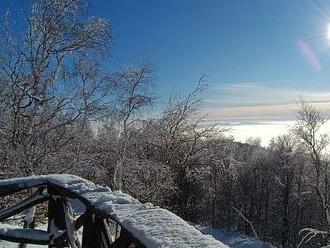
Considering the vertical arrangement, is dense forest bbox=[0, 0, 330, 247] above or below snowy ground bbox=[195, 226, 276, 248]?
above

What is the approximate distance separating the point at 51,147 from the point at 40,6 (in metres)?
3.86

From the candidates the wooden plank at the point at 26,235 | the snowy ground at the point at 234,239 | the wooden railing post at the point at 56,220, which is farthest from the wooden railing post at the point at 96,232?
the snowy ground at the point at 234,239

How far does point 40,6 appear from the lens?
11.6 meters

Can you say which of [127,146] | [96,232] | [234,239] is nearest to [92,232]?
[96,232]

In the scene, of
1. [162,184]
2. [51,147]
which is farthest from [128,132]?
[51,147]

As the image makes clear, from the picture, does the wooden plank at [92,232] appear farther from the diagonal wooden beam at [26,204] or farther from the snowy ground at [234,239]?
the snowy ground at [234,239]

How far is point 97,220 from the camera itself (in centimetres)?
295

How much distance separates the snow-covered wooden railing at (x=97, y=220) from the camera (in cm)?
207

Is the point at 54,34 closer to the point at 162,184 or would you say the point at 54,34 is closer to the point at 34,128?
the point at 34,128

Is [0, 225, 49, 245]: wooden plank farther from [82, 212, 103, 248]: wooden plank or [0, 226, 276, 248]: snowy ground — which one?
[0, 226, 276, 248]: snowy ground

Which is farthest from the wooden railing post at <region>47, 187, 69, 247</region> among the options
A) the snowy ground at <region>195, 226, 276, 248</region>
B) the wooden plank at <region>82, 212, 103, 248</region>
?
the snowy ground at <region>195, 226, 276, 248</region>

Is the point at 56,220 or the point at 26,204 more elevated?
the point at 26,204

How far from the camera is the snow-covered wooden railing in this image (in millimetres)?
2070

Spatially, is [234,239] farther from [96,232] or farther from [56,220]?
[96,232]
